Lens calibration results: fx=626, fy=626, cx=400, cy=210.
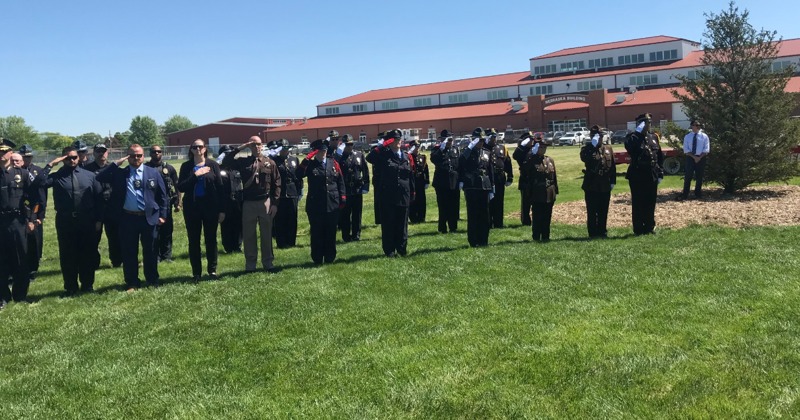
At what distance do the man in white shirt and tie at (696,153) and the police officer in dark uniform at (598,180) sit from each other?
15.7ft

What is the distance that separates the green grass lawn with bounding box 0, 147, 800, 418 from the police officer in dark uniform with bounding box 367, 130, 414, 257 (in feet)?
2.25

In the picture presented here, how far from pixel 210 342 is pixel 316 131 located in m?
76.4

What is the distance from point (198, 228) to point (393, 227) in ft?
9.42

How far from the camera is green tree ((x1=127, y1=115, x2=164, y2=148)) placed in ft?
309

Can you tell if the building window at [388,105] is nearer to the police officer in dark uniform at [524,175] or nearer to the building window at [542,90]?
the building window at [542,90]

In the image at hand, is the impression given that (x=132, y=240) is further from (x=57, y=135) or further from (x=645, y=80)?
(x=57, y=135)

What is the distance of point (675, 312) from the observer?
582cm

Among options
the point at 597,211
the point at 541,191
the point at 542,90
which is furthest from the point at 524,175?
the point at 542,90

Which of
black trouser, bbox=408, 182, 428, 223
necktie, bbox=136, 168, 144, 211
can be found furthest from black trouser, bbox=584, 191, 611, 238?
necktie, bbox=136, 168, 144, 211

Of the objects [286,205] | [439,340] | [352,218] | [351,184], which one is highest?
[351,184]

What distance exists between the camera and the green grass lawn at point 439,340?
427 cm

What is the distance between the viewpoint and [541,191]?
10.5 metres

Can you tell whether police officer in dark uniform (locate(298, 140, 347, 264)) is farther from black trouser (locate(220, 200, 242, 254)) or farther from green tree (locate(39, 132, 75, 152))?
green tree (locate(39, 132, 75, 152))

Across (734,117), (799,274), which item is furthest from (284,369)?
(734,117)
